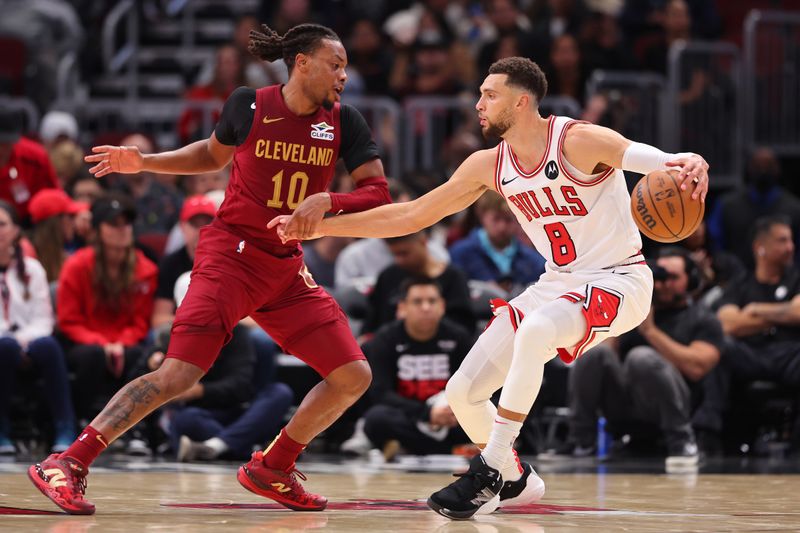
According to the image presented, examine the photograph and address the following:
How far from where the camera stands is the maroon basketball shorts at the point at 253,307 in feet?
19.6

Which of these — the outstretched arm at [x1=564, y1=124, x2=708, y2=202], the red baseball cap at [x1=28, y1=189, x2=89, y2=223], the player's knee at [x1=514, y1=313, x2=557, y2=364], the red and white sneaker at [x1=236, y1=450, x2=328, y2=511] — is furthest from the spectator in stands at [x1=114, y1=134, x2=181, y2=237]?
the player's knee at [x1=514, y1=313, x2=557, y2=364]

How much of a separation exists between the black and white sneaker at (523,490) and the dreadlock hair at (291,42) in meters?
2.10

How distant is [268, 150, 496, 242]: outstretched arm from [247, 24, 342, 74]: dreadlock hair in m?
A: 0.79

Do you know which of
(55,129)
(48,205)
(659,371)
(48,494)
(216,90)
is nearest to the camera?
(48,494)

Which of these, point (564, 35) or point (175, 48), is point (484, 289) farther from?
point (175, 48)

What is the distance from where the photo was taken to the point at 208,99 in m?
13.2

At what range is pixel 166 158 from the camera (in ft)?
20.7

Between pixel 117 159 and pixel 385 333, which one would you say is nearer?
pixel 117 159

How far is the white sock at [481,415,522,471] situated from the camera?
18.9 ft

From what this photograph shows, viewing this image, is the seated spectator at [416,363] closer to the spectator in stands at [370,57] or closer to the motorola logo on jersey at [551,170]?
the motorola logo on jersey at [551,170]

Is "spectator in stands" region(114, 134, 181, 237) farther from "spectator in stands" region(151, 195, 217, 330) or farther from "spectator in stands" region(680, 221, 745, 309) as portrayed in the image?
"spectator in stands" region(680, 221, 745, 309)

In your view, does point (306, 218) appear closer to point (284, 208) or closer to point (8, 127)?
point (284, 208)

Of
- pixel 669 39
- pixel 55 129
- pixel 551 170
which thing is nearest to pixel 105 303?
pixel 55 129

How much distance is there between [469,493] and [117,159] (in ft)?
7.24
